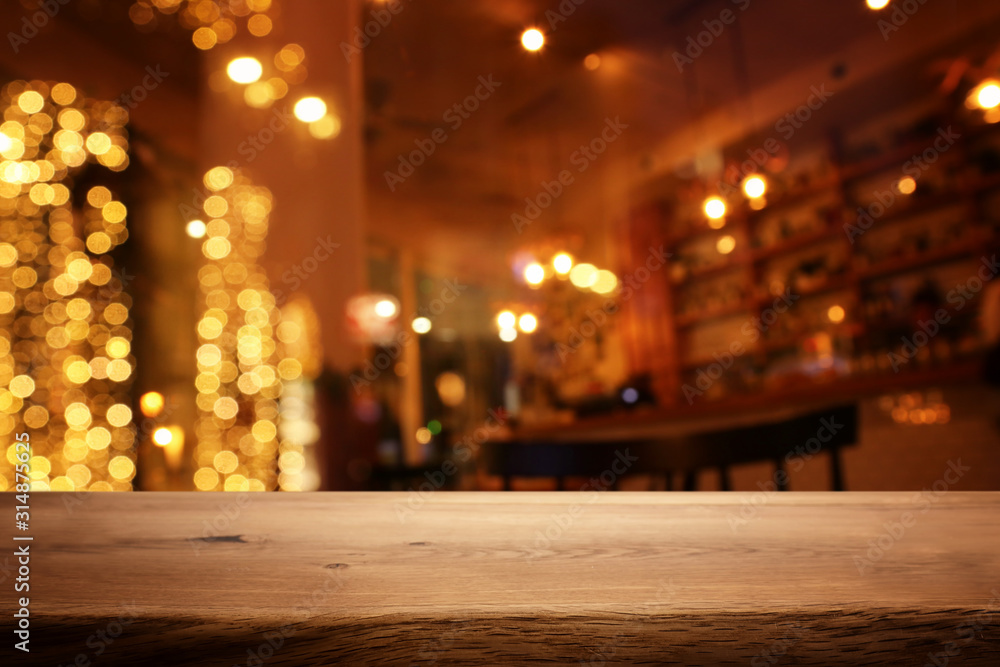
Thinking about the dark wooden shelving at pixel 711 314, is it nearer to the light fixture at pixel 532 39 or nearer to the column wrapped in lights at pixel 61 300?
the light fixture at pixel 532 39

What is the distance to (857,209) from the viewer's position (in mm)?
4020

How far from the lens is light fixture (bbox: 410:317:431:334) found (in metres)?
7.11

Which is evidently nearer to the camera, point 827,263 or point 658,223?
point 827,263

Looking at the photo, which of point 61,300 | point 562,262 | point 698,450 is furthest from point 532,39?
point 698,450

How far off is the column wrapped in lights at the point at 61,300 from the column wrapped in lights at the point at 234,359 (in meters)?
0.30

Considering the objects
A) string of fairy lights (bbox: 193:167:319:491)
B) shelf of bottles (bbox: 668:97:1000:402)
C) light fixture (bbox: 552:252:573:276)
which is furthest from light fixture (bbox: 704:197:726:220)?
string of fairy lights (bbox: 193:167:319:491)

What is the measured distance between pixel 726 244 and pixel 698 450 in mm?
4122

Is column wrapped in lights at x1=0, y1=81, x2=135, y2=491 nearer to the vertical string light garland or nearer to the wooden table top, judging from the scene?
the vertical string light garland

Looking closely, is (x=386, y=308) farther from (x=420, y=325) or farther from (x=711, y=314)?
(x=711, y=314)

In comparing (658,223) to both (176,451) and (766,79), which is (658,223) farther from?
(176,451)

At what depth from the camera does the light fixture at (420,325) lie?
7.11m

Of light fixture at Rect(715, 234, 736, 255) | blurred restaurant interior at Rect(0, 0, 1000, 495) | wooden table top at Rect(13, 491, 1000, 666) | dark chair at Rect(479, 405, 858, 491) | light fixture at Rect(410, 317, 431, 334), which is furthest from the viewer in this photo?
light fixture at Rect(410, 317, 431, 334)

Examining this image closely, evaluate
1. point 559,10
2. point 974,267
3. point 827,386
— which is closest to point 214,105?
point 559,10

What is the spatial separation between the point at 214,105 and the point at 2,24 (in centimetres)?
110
